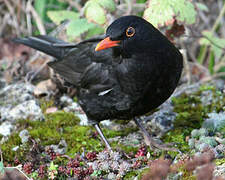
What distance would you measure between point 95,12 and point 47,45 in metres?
1.17

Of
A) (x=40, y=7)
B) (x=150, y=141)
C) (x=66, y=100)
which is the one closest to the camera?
(x=150, y=141)

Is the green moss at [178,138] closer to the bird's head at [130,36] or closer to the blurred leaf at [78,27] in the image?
the bird's head at [130,36]

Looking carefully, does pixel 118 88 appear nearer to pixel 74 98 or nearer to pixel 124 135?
pixel 124 135

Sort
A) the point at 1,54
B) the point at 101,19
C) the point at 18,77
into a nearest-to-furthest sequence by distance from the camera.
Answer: the point at 101,19, the point at 18,77, the point at 1,54

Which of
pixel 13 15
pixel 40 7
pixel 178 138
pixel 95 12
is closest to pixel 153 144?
pixel 178 138

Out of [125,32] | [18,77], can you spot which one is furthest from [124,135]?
[18,77]

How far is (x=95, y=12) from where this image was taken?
4.20 meters

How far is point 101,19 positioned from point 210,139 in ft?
6.00

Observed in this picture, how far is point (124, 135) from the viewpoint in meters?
4.34

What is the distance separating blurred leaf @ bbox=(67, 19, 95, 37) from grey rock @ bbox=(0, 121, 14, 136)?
1364 millimetres

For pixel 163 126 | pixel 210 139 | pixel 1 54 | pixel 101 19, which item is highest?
pixel 101 19

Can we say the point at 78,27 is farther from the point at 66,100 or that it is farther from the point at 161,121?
the point at 161,121

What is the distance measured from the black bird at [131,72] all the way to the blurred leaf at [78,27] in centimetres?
63

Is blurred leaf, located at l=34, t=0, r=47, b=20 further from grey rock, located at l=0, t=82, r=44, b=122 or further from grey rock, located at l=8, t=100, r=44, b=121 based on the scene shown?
grey rock, located at l=8, t=100, r=44, b=121
